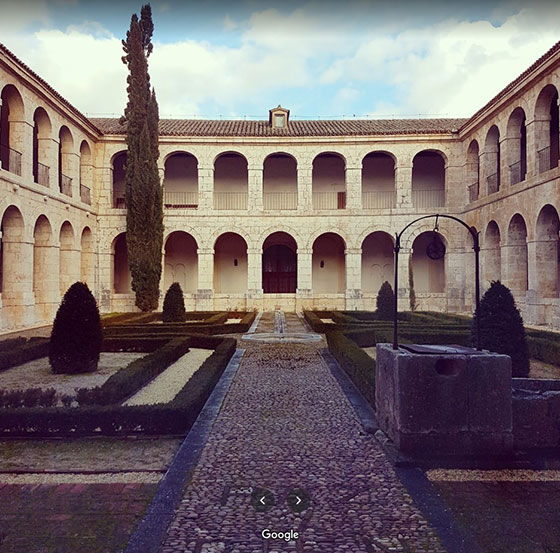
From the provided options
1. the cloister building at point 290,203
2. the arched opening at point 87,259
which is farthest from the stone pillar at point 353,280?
the arched opening at point 87,259

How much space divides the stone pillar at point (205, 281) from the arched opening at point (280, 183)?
17.4 ft

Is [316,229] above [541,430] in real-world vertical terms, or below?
above

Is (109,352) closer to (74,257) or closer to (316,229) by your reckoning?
(74,257)

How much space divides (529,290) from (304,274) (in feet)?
33.2

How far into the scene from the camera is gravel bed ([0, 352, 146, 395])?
770 centimetres

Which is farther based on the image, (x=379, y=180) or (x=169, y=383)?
(x=379, y=180)

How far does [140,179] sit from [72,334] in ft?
44.8

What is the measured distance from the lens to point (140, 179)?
68.3 feet

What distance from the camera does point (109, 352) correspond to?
11.3 metres

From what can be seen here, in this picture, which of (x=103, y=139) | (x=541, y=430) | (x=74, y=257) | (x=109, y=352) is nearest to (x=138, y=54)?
(x=103, y=139)

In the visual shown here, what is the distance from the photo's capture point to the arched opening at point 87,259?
877 inches

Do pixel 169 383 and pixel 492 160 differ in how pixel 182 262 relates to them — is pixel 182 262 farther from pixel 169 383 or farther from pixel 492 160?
pixel 169 383

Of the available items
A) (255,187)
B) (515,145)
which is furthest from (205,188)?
(515,145)

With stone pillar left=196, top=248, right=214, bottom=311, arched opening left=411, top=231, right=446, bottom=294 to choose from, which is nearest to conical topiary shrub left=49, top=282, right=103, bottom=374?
stone pillar left=196, top=248, right=214, bottom=311
